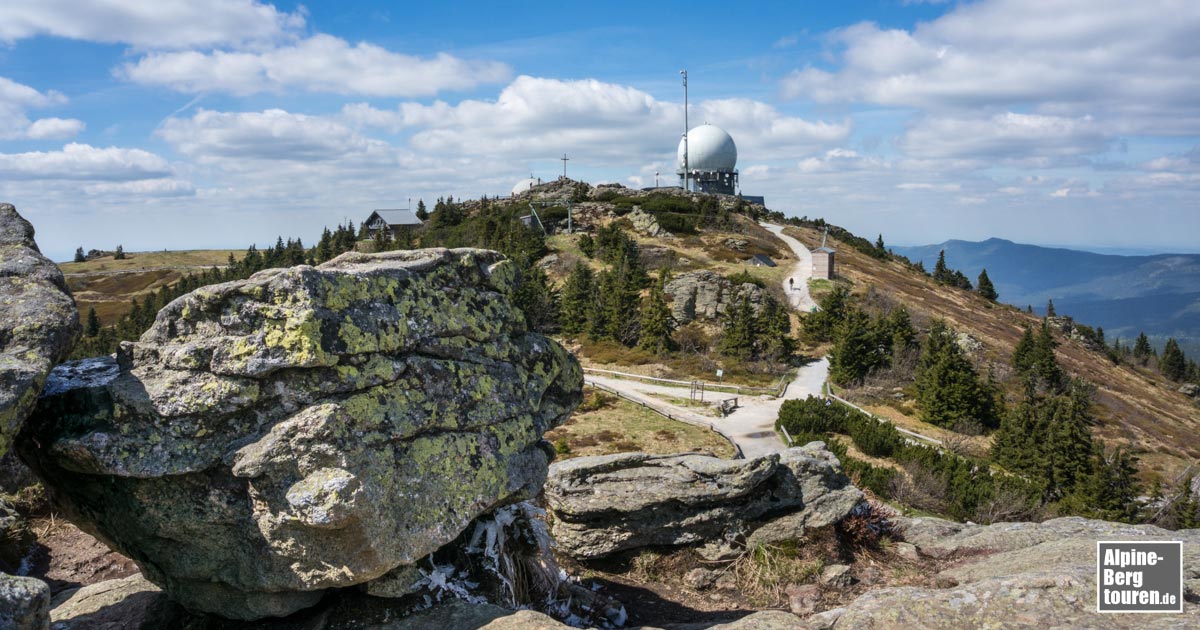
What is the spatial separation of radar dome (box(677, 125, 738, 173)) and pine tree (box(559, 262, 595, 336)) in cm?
5499

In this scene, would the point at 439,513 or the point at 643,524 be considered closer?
the point at 439,513

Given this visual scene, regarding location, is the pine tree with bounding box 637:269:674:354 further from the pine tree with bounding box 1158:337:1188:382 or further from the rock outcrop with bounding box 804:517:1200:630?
the pine tree with bounding box 1158:337:1188:382

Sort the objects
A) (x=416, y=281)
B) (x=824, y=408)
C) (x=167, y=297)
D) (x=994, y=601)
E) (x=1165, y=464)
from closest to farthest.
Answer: (x=994, y=601) → (x=416, y=281) → (x=824, y=408) → (x=1165, y=464) → (x=167, y=297)

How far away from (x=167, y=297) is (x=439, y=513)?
78085 mm

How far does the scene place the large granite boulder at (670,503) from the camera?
1187 centimetres

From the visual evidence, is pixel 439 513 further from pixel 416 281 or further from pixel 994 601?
pixel 994 601

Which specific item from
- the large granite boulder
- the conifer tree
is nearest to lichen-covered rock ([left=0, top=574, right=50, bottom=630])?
the large granite boulder

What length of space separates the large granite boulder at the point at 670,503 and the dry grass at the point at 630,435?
12.6m

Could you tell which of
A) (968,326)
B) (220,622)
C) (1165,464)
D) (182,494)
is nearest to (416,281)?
(182,494)

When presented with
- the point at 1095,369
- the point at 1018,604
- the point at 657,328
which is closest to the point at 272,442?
the point at 1018,604

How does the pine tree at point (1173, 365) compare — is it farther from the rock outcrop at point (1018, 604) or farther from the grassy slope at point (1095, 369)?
the rock outcrop at point (1018, 604)

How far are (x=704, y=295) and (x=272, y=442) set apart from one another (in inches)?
1917

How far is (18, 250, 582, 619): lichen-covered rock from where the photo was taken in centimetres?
646

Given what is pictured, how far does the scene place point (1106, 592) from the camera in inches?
283
